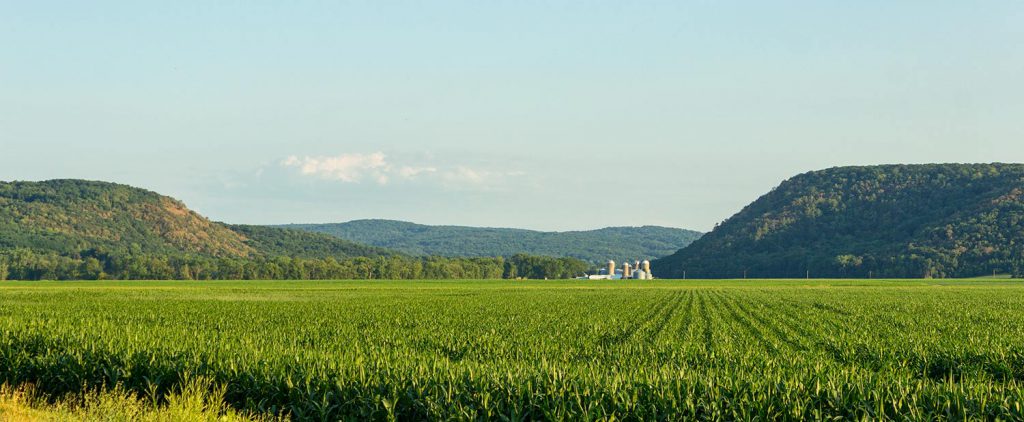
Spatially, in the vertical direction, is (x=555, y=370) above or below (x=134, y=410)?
above

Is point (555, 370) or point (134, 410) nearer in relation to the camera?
point (134, 410)

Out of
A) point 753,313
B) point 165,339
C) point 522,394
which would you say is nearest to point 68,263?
point 753,313

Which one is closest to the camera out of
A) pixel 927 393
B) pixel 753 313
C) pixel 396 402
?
pixel 927 393

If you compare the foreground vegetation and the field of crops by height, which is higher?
the field of crops

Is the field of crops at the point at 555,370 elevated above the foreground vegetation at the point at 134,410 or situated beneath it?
elevated above

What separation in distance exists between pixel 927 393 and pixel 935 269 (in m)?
204

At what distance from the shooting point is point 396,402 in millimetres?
14547

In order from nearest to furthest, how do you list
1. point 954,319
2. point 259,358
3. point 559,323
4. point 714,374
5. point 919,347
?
1. point 714,374
2. point 259,358
3. point 919,347
4. point 559,323
5. point 954,319

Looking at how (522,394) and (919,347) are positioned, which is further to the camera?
(919,347)

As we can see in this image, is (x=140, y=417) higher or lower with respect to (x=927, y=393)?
lower

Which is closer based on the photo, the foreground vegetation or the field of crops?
the field of crops

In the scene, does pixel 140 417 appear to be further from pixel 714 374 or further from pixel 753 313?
pixel 753 313

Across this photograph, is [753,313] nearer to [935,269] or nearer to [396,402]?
[396,402]

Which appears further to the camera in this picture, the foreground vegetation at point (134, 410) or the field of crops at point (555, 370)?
the foreground vegetation at point (134, 410)
